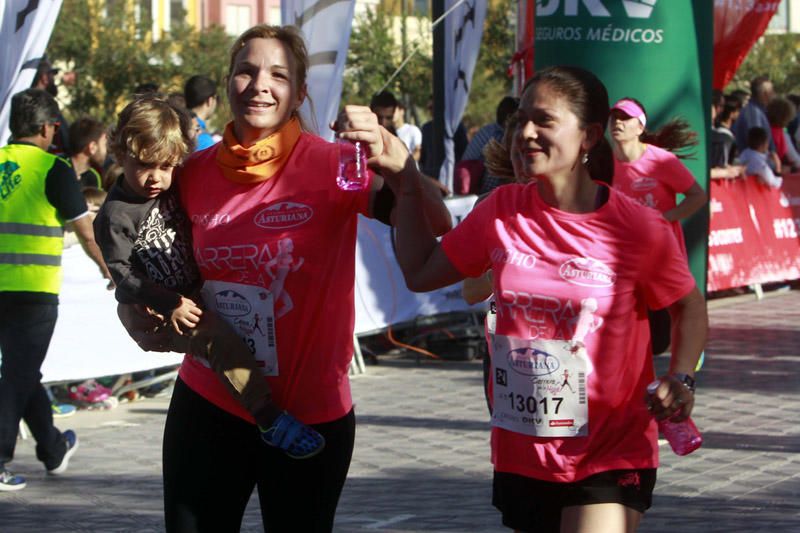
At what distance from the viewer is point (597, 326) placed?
3717 mm

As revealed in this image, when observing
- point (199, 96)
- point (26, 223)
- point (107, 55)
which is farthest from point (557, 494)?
point (107, 55)

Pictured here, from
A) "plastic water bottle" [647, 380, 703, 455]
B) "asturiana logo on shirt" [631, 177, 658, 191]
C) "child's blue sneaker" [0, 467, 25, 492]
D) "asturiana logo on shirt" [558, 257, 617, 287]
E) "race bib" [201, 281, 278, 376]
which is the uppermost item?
"asturiana logo on shirt" [558, 257, 617, 287]

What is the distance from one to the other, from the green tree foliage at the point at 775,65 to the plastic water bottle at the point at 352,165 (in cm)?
4504

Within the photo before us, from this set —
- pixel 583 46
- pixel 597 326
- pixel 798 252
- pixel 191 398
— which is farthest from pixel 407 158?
pixel 798 252

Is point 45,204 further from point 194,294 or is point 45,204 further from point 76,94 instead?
point 76,94

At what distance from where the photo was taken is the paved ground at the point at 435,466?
6430 mm

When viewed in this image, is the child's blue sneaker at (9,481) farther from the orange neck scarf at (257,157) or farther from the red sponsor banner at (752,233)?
the red sponsor banner at (752,233)

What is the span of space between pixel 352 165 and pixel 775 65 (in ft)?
153

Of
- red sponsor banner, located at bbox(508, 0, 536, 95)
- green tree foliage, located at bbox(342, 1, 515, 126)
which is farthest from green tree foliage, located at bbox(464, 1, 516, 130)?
red sponsor banner, located at bbox(508, 0, 536, 95)

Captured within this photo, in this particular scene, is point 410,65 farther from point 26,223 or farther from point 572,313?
point 572,313

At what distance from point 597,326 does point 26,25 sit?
596cm

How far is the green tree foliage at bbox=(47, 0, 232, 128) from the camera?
3806 centimetres

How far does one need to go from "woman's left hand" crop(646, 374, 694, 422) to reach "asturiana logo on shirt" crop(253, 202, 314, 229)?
A: 993 mm

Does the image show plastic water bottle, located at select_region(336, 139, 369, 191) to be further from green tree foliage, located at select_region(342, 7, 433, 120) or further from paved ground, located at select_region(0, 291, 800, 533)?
green tree foliage, located at select_region(342, 7, 433, 120)
